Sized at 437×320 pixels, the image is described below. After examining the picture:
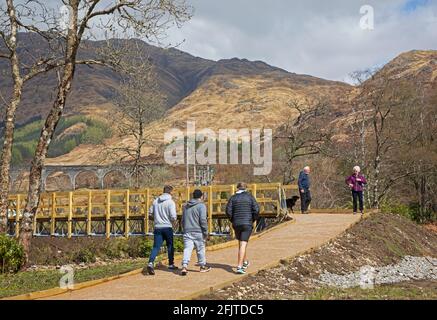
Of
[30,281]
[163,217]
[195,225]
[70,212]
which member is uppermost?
[163,217]

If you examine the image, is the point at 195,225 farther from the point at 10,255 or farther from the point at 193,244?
the point at 10,255

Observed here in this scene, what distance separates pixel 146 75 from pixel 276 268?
10063 mm

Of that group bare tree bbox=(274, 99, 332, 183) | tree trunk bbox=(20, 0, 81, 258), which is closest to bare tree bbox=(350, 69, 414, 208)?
bare tree bbox=(274, 99, 332, 183)

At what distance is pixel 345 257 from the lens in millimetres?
14773

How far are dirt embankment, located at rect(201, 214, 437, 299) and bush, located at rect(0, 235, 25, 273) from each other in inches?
298

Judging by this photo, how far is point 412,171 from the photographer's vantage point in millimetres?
41812

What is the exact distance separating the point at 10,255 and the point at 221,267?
6.51 metres

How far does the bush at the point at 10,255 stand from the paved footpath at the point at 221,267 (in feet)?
16.9

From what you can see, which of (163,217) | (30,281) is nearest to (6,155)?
(30,281)

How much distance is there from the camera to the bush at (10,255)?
51.8 ft

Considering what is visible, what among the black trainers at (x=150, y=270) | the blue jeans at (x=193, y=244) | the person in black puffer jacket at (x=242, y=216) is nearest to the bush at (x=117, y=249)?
the black trainers at (x=150, y=270)

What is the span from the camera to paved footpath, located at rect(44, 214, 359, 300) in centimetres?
1009

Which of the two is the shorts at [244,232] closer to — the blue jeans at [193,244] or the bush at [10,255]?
the blue jeans at [193,244]

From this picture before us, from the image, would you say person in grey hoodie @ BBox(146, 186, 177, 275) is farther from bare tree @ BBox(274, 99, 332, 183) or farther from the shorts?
bare tree @ BBox(274, 99, 332, 183)
